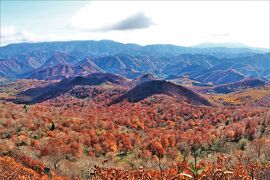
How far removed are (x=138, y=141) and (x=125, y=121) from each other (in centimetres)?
3469

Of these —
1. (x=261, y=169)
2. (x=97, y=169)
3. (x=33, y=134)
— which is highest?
(x=97, y=169)

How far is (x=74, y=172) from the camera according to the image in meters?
59.8

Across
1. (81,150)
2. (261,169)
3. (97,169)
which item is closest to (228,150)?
(81,150)

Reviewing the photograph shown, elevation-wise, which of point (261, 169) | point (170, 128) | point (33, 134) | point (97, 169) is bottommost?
point (170, 128)

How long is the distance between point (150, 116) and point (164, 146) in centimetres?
6004

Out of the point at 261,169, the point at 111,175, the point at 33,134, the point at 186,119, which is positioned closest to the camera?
the point at 111,175

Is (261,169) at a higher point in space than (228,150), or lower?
higher

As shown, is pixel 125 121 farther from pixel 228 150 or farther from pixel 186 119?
pixel 228 150

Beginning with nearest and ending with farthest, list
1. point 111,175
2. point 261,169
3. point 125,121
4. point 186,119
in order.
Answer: point 111,175 → point 261,169 → point 125,121 → point 186,119

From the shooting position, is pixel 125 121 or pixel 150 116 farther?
pixel 150 116

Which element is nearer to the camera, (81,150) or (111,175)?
(111,175)

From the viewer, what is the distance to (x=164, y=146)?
359 feet

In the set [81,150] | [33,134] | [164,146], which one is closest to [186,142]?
[164,146]

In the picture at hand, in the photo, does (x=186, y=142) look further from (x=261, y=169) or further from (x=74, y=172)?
(x=261, y=169)
